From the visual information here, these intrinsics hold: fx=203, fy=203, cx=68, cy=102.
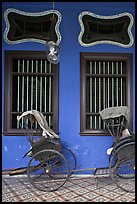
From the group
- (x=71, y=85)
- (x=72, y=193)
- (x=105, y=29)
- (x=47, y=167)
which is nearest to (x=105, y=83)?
(x=71, y=85)

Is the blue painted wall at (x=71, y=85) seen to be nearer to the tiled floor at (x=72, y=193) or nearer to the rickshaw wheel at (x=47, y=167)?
the tiled floor at (x=72, y=193)

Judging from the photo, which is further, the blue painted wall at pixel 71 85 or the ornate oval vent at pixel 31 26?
the ornate oval vent at pixel 31 26

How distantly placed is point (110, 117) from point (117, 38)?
6.72ft

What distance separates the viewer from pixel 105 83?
488 centimetres

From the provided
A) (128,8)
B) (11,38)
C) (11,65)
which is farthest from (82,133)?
(128,8)

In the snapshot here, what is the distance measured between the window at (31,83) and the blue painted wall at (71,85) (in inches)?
7.4

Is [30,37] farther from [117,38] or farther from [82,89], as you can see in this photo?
[117,38]

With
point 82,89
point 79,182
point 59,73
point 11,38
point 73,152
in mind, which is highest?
point 11,38

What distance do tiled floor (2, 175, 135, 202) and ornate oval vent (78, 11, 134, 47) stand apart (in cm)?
308

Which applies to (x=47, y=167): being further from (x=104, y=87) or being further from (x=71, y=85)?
(x=104, y=87)

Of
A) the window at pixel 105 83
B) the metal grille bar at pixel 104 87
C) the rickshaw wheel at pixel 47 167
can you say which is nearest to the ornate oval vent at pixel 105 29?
the window at pixel 105 83

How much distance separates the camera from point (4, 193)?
340 cm

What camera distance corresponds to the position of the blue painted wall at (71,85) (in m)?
4.62

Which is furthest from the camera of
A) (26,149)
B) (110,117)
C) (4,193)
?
(26,149)
